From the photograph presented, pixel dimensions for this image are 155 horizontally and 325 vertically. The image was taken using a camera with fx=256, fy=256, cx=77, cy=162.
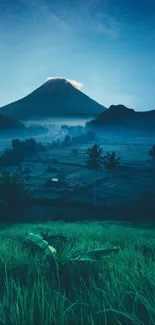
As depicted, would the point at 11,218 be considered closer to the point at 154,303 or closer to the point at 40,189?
the point at 40,189

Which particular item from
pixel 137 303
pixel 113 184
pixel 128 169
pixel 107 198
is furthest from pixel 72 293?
pixel 128 169

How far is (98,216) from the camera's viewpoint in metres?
38.2

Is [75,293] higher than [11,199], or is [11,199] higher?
[75,293]

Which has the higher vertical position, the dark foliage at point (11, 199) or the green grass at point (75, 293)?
the green grass at point (75, 293)

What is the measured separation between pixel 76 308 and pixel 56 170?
3128 inches

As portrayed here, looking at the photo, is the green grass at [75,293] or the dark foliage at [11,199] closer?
the green grass at [75,293]

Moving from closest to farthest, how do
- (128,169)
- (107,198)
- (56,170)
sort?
(107,198) → (56,170) → (128,169)

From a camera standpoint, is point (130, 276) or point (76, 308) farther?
point (130, 276)

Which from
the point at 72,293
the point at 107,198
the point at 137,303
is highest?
the point at 137,303

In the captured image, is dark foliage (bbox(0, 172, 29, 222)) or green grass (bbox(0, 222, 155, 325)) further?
dark foliage (bbox(0, 172, 29, 222))

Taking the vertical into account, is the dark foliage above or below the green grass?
below

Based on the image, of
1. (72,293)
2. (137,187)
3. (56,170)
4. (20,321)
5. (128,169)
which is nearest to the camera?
(20,321)

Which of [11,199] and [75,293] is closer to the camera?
[75,293]

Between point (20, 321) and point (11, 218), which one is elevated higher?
point (20, 321)
